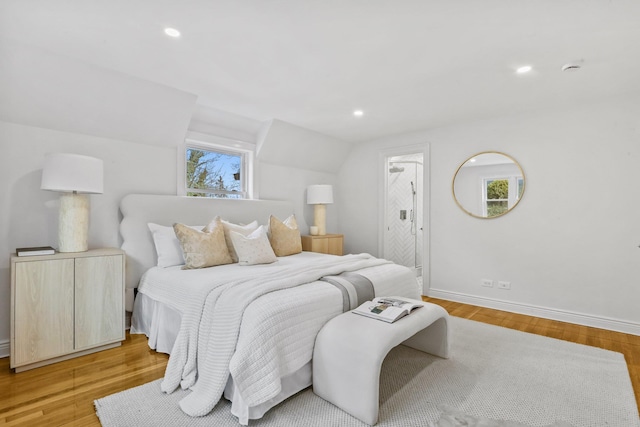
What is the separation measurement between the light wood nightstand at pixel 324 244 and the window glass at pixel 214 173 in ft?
3.51

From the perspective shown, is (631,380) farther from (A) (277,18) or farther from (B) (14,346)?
(B) (14,346)

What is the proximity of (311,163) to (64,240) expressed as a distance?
3199 millimetres

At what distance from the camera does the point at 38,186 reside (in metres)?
2.62

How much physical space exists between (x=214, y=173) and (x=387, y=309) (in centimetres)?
283

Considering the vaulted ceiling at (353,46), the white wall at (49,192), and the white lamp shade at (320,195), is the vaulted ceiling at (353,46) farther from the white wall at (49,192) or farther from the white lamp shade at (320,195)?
the white lamp shade at (320,195)

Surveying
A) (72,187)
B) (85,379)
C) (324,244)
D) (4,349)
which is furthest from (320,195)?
(4,349)

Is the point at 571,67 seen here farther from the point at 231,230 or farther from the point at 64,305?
the point at 64,305

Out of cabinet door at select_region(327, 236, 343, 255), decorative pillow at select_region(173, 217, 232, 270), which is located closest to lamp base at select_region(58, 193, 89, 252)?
decorative pillow at select_region(173, 217, 232, 270)

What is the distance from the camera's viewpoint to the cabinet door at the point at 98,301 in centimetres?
243

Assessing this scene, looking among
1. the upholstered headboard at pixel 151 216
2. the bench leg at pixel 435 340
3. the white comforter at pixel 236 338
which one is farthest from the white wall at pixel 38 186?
the bench leg at pixel 435 340

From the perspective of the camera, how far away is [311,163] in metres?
4.90

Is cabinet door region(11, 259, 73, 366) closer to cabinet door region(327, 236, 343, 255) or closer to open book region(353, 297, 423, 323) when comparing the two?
open book region(353, 297, 423, 323)

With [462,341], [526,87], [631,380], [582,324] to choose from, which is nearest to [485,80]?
[526,87]

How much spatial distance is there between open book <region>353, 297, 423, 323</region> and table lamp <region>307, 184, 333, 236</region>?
2.52 m
